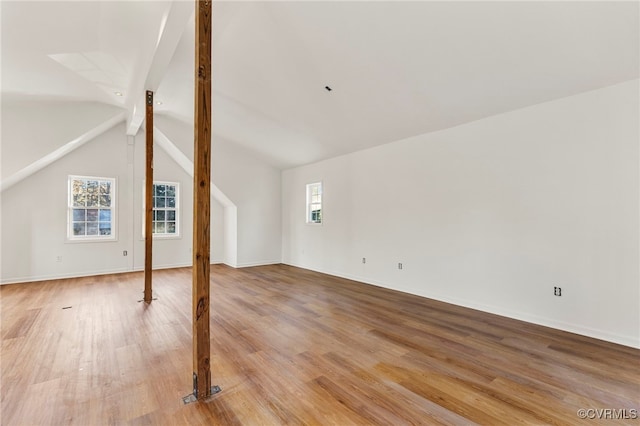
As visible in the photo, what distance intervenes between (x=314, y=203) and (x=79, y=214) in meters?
4.94

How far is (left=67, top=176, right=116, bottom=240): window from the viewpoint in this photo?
598cm

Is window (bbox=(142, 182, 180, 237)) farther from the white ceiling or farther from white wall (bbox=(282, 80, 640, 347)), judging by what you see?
white wall (bbox=(282, 80, 640, 347))

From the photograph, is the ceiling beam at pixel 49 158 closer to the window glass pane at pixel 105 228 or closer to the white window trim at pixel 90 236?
the white window trim at pixel 90 236

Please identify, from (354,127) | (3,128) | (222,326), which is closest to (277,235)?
(354,127)

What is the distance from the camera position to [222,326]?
3.30m

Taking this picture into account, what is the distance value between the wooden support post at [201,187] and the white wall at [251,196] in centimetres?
470

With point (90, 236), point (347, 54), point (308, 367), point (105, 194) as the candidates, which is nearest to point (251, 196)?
point (105, 194)

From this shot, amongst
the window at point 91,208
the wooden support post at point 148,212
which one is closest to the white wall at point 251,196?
the wooden support post at point 148,212

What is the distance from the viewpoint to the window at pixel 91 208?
5.98m

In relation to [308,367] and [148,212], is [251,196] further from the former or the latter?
[308,367]

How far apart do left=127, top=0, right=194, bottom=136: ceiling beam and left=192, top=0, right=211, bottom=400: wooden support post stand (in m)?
0.62

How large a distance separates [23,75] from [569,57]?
6.17 metres

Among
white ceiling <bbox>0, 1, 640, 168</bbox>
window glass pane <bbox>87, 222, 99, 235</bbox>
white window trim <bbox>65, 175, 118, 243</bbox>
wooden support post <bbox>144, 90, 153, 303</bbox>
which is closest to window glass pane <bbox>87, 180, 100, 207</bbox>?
white window trim <bbox>65, 175, 118, 243</bbox>

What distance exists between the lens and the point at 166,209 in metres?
7.05
